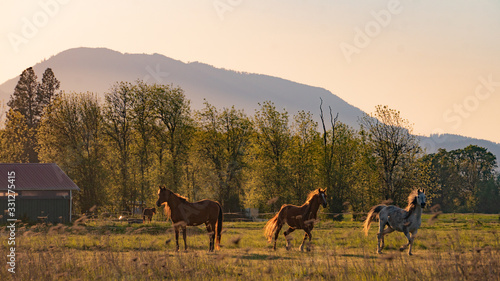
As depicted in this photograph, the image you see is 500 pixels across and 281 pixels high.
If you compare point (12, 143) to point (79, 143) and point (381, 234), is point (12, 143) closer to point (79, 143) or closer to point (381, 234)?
point (79, 143)

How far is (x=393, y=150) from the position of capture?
5572 cm

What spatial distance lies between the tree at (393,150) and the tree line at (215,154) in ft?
0.33

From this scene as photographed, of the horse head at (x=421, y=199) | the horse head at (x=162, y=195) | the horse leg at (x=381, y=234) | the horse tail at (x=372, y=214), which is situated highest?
the horse head at (x=162, y=195)

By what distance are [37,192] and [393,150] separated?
33498 mm

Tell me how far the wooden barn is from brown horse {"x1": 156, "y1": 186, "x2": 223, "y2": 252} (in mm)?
24190

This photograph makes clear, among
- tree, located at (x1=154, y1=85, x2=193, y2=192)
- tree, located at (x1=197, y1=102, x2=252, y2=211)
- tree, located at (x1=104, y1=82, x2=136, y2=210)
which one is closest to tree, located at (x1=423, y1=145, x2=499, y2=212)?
tree, located at (x1=197, y1=102, x2=252, y2=211)

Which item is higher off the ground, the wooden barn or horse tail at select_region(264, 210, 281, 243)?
the wooden barn

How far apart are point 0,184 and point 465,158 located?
9333 centimetres

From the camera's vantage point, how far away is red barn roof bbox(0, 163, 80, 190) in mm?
44969

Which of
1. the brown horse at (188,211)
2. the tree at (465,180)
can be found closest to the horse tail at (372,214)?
the brown horse at (188,211)

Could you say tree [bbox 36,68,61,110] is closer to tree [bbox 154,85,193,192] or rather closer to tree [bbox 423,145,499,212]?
tree [bbox 154,85,193,192]

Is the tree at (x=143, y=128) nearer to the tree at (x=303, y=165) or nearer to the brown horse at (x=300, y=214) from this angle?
the tree at (x=303, y=165)

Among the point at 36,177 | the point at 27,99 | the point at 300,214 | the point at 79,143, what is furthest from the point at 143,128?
the point at 27,99

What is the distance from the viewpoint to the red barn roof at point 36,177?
44969 millimetres
